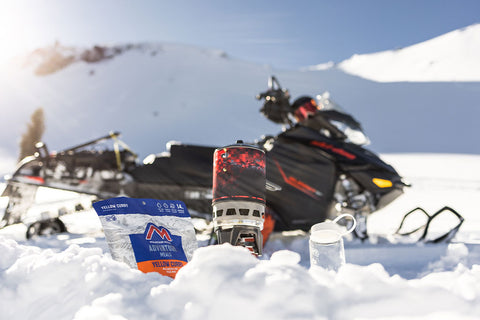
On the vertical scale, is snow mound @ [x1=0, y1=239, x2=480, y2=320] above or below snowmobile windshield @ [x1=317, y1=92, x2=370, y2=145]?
below

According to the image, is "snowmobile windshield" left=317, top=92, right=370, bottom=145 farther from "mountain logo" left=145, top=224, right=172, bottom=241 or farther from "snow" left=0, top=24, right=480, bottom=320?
"mountain logo" left=145, top=224, right=172, bottom=241

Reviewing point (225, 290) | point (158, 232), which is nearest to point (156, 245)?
point (158, 232)

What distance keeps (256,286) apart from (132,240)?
0.70 metres

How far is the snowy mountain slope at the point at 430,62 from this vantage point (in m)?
18.1

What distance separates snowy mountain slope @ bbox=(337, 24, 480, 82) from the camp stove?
1813 centimetres

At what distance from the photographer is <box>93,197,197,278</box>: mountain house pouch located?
1.37m

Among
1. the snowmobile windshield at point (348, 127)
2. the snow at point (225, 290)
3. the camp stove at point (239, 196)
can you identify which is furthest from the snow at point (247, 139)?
the snowmobile windshield at point (348, 127)

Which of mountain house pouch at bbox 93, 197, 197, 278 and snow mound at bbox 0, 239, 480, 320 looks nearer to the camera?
snow mound at bbox 0, 239, 480, 320

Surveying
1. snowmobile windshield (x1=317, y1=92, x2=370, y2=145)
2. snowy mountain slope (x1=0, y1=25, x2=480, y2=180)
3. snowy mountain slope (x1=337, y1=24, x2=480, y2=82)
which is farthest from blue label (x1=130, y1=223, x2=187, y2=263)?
snowy mountain slope (x1=337, y1=24, x2=480, y2=82)

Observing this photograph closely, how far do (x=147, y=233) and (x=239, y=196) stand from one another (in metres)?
0.35

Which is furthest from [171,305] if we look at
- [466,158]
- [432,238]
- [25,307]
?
[466,158]

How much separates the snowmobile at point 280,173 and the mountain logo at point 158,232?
1.35 m

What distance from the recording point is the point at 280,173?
2.94 meters

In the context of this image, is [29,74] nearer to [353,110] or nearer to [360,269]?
[353,110]
